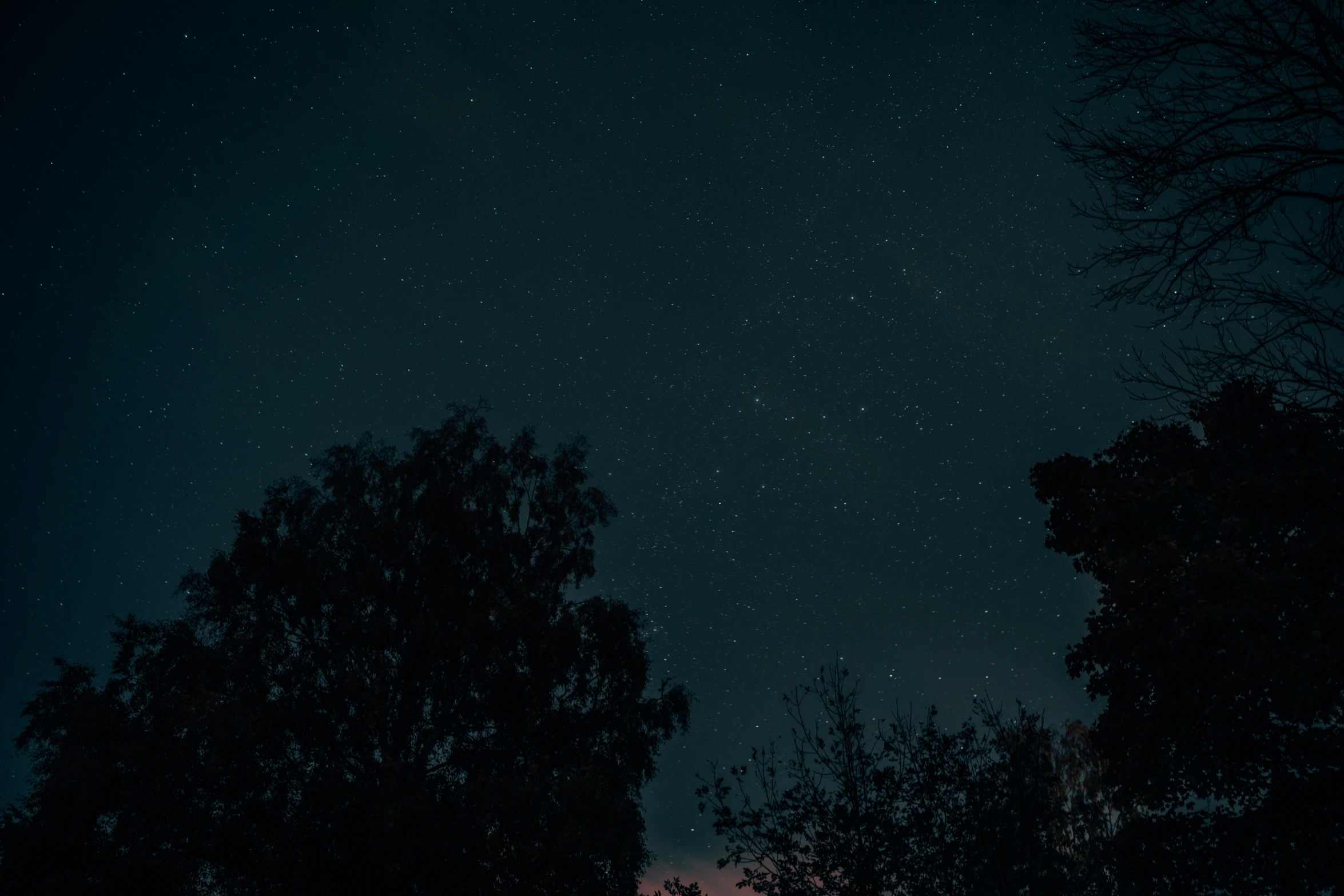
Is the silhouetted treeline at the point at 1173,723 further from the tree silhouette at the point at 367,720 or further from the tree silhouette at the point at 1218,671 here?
the tree silhouette at the point at 367,720

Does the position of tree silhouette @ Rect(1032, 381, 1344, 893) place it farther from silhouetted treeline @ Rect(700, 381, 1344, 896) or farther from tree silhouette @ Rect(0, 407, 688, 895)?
tree silhouette @ Rect(0, 407, 688, 895)

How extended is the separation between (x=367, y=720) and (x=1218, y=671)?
13810 mm

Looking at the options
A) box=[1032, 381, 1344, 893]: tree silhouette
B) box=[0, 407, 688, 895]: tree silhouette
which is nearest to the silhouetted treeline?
box=[1032, 381, 1344, 893]: tree silhouette

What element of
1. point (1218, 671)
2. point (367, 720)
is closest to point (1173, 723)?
point (1218, 671)

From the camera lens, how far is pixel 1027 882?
5797mm

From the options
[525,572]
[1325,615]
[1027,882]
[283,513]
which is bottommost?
[1027,882]

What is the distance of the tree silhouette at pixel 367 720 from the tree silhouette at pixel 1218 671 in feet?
29.4

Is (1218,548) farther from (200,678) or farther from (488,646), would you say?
(200,678)

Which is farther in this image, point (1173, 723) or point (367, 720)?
point (367, 720)

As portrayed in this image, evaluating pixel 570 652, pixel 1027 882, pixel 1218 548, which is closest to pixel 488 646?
pixel 570 652

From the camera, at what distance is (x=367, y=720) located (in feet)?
42.7

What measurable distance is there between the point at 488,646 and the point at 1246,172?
1445 cm

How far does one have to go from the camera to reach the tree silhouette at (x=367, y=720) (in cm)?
1178

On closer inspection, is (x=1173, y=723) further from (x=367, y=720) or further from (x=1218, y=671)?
(x=367, y=720)
